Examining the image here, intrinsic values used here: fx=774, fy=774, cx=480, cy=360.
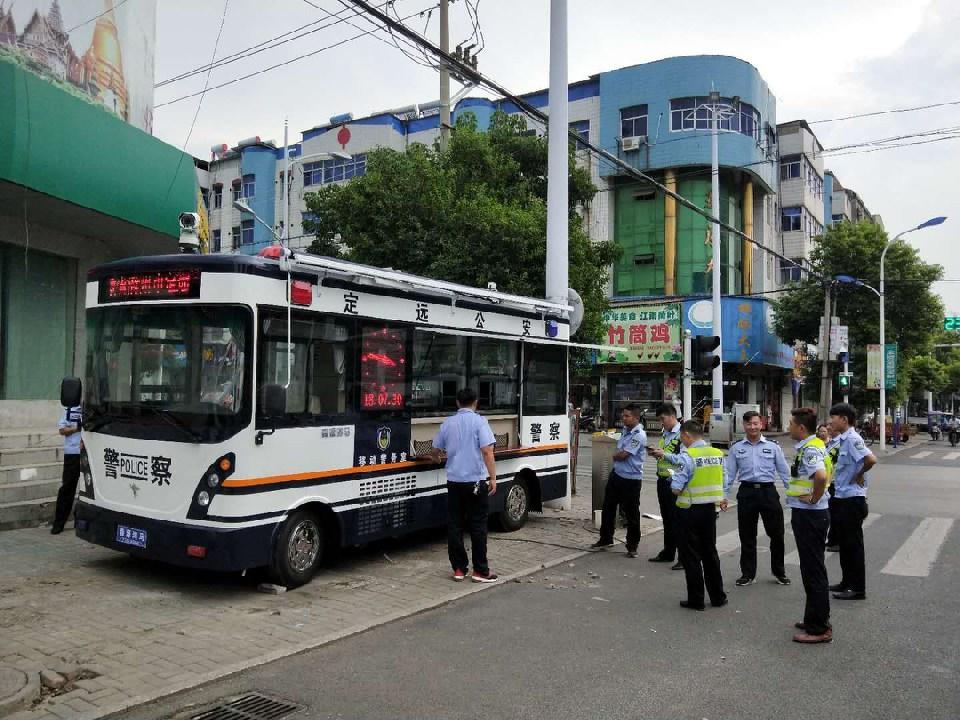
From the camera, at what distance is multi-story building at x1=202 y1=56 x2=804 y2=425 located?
35.5m

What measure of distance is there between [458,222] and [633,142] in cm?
2222

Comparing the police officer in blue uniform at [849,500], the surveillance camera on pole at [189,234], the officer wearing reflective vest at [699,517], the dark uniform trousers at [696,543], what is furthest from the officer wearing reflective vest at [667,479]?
the surveillance camera on pole at [189,234]

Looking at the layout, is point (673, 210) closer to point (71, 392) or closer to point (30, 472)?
point (30, 472)

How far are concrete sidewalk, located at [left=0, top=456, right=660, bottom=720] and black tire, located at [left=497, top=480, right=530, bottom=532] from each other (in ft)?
2.48

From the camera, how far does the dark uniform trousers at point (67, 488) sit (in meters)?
8.75

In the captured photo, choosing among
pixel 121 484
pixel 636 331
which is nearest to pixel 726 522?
pixel 121 484

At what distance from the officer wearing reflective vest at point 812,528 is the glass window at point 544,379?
4287mm

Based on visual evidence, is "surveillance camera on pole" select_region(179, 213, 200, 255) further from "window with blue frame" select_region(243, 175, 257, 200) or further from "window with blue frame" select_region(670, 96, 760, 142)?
"window with blue frame" select_region(243, 175, 257, 200)

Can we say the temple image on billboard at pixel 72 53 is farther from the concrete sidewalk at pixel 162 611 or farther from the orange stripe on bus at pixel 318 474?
the orange stripe on bus at pixel 318 474

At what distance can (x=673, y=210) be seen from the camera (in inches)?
1448

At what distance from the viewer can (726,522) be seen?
469 inches

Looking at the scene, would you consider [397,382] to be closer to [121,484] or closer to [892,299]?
[121,484]

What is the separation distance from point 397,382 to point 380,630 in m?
2.80

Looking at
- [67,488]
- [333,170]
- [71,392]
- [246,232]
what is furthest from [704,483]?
[246,232]
